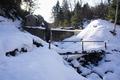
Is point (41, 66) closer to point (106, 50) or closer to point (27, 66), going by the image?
point (27, 66)

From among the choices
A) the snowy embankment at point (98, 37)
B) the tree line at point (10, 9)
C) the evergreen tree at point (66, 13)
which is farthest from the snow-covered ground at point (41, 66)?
the evergreen tree at point (66, 13)

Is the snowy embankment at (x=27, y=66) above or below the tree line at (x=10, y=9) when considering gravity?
below

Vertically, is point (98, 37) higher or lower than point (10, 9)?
lower

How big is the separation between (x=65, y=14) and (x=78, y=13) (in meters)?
8.91

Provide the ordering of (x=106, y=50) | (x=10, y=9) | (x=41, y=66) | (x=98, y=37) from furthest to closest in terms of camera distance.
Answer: (x=10, y=9) < (x=98, y=37) < (x=106, y=50) < (x=41, y=66)

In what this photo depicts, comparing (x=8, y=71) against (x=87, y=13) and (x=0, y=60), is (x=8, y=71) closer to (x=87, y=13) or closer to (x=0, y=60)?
(x=0, y=60)

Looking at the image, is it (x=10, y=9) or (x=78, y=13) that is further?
(x=78, y=13)

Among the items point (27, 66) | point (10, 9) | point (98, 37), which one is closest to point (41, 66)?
point (27, 66)

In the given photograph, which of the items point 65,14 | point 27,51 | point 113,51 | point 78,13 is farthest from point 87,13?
point 27,51

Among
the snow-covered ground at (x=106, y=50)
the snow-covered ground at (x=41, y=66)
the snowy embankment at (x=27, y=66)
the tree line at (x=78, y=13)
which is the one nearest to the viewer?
the snowy embankment at (x=27, y=66)

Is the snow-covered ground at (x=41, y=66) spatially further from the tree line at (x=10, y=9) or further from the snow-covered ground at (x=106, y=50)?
the tree line at (x=10, y=9)

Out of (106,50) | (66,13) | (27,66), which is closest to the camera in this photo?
(27,66)

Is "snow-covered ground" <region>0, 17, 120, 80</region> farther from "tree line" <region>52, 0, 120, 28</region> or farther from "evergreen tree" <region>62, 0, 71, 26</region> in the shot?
"evergreen tree" <region>62, 0, 71, 26</region>

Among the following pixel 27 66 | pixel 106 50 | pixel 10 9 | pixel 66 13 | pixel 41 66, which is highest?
pixel 10 9
